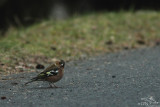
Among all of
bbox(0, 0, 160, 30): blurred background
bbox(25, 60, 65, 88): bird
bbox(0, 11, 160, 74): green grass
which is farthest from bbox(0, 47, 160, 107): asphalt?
bbox(0, 0, 160, 30): blurred background

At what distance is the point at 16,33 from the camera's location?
490 inches

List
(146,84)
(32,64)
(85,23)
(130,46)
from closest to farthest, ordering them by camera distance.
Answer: (146,84) → (32,64) → (130,46) → (85,23)

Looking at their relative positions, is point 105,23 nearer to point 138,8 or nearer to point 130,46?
point 130,46

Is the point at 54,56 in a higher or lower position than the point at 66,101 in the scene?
lower

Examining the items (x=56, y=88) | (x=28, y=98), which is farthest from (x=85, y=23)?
(x=28, y=98)

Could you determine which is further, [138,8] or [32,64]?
[138,8]

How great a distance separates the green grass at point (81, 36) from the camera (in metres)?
10.1

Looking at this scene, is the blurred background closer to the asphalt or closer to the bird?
the asphalt

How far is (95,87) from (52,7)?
13.0 meters

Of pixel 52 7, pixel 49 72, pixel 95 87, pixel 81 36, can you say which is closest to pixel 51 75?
pixel 49 72

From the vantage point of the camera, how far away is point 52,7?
19.4 metres

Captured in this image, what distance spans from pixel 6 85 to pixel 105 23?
683cm

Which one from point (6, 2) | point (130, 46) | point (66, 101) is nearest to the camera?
point (66, 101)

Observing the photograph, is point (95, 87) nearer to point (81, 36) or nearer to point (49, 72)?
point (49, 72)
